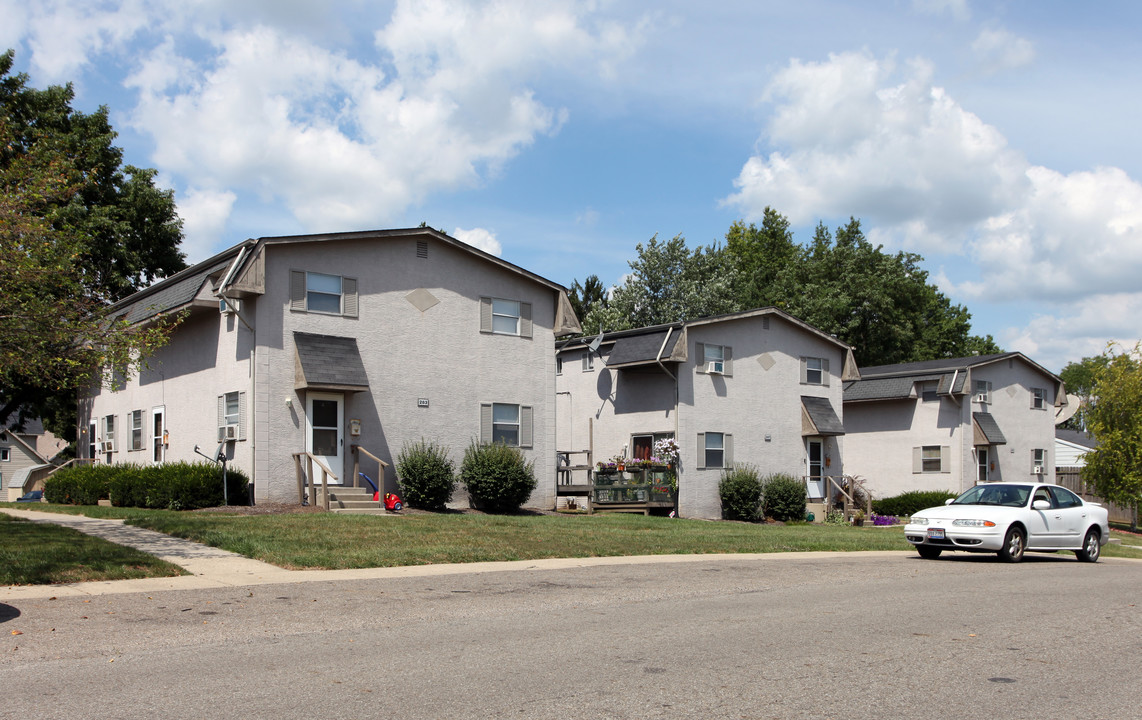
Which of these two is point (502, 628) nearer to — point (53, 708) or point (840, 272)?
point (53, 708)

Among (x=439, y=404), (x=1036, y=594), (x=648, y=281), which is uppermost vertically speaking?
(x=648, y=281)

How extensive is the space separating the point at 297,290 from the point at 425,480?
5299 mm

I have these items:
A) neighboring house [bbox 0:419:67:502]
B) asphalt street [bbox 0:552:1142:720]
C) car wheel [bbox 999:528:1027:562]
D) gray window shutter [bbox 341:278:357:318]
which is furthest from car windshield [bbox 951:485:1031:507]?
neighboring house [bbox 0:419:67:502]

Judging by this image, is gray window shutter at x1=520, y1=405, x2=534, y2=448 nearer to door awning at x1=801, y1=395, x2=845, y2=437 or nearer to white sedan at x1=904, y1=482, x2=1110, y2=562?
door awning at x1=801, y1=395, x2=845, y2=437

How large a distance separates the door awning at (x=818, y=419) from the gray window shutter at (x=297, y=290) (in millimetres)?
17517

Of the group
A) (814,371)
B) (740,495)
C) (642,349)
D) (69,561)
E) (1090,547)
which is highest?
(642,349)

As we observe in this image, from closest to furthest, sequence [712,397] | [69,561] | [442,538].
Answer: [69,561]
[442,538]
[712,397]

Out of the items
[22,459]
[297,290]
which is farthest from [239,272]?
[22,459]

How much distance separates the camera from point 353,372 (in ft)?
73.9

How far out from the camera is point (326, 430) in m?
22.6

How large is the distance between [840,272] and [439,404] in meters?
36.4

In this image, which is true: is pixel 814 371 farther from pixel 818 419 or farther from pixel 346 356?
pixel 346 356

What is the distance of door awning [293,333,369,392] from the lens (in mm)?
21828

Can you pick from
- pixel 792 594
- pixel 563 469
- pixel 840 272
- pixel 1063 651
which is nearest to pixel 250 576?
pixel 792 594
